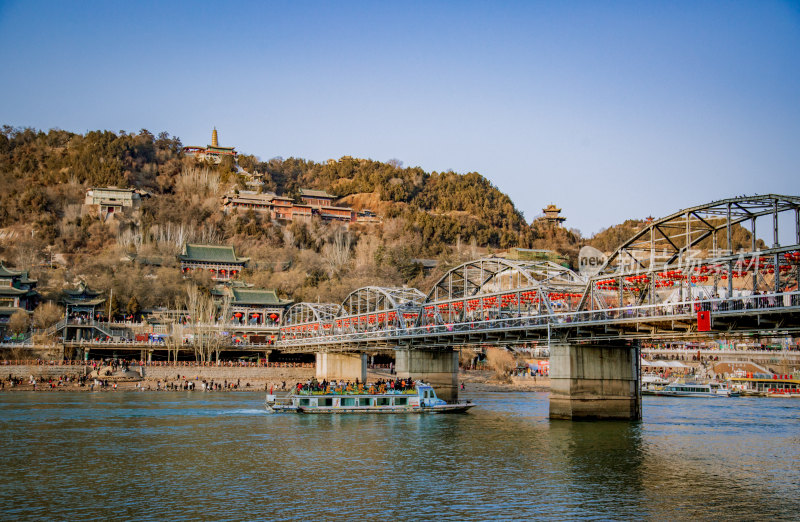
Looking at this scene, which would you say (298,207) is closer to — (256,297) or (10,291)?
(256,297)

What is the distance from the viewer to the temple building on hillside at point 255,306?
4407 inches

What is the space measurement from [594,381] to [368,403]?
1726cm

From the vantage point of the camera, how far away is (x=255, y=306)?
11344 centimetres

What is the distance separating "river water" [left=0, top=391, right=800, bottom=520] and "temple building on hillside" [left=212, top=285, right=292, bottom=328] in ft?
190

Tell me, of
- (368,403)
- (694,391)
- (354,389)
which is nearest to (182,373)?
(354,389)

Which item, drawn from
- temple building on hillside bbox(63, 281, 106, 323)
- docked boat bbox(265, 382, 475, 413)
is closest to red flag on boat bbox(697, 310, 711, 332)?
docked boat bbox(265, 382, 475, 413)

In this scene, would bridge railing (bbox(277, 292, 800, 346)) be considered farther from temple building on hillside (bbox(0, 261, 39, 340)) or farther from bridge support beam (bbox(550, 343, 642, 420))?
temple building on hillside (bbox(0, 261, 39, 340))

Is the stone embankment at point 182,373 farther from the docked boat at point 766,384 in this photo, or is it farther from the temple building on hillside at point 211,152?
the temple building on hillside at point 211,152

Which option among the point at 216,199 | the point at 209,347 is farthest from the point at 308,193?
the point at 209,347

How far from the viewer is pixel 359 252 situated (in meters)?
145

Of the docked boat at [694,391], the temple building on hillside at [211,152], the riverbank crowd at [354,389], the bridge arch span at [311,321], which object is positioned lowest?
the docked boat at [694,391]

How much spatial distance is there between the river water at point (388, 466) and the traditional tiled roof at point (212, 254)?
74031 millimetres

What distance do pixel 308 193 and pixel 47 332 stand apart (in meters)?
85.0

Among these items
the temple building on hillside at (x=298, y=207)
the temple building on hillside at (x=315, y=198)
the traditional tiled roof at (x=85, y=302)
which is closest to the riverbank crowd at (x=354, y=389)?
the traditional tiled roof at (x=85, y=302)
